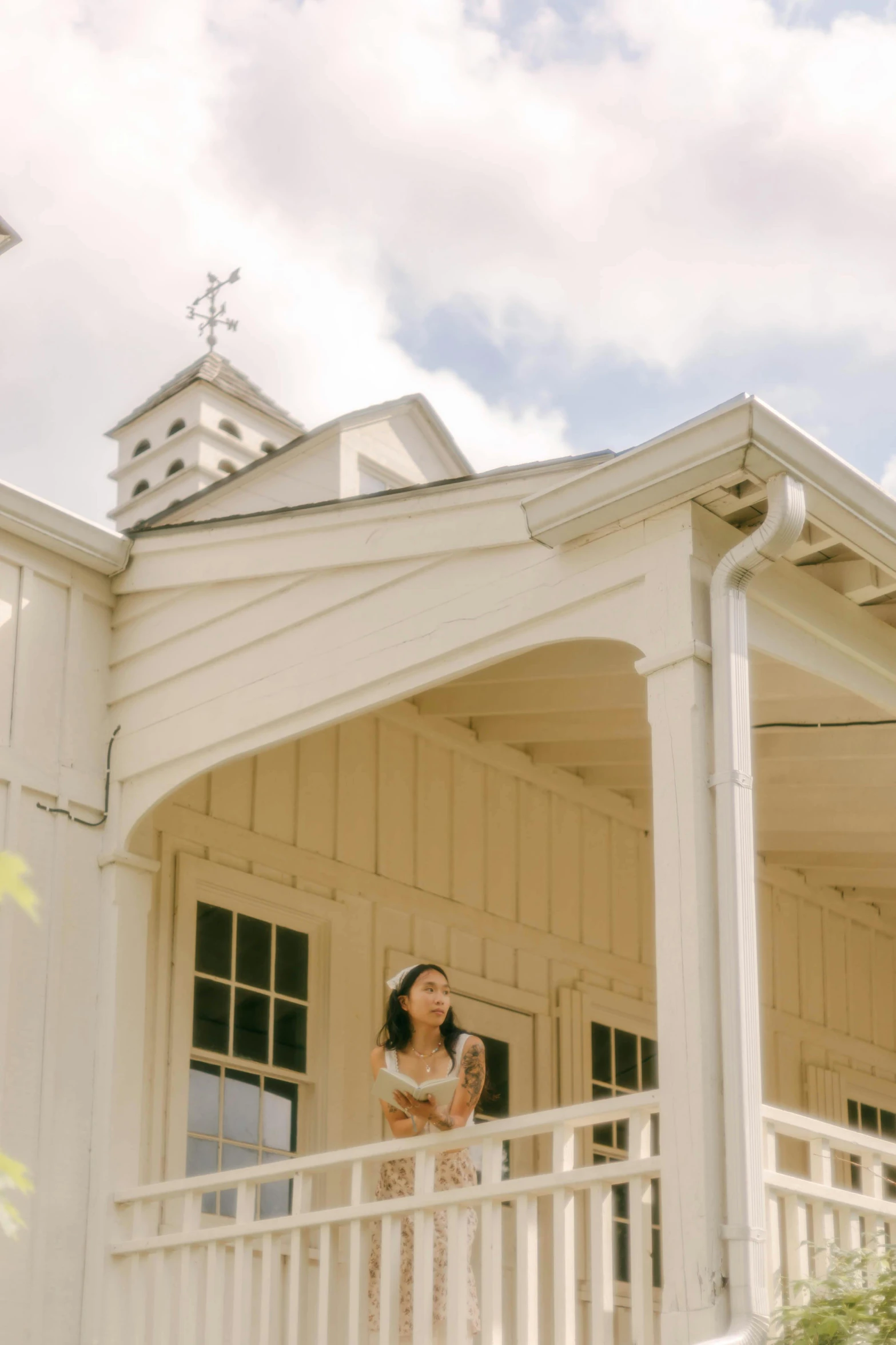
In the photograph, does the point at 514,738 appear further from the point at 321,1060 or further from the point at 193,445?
the point at 193,445

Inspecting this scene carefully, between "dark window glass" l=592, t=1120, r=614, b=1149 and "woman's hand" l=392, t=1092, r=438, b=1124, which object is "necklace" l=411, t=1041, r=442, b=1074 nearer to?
"woman's hand" l=392, t=1092, r=438, b=1124

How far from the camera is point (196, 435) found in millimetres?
17375

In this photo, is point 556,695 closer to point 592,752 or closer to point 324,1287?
point 592,752

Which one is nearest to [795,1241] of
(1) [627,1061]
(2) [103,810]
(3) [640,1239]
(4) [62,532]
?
(3) [640,1239]

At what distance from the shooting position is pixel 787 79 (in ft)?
79.7

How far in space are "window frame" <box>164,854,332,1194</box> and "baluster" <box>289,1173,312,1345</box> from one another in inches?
44.5

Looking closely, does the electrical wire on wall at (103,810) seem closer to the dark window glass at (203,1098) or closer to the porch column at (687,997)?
the dark window glass at (203,1098)

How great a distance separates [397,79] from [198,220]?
5966mm

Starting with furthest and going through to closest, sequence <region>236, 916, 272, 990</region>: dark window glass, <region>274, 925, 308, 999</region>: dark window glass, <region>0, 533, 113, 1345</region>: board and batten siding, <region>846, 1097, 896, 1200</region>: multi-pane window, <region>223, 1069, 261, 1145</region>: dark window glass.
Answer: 1. <region>846, 1097, 896, 1200</region>: multi-pane window
2. <region>274, 925, 308, 999</region>: dark window glass
3. <region>236, 916, 272, 990</region>: dark window glass
4. <region>223, 1069, 261, 1145</region>: dark window glass
5. <region>0, 533, 113, 1345</region>: board and batten siding

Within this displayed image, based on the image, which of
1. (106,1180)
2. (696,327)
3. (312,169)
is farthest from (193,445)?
(696,327)

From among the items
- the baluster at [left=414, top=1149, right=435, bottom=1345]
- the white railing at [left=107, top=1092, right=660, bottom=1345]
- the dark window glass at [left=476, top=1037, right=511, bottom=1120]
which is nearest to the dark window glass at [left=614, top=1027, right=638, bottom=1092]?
the dark window glass at [left=476, top=1037, right=511, bottom=1120]

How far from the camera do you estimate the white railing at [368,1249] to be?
4.84 metres

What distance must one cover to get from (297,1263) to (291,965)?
2140 millimetres

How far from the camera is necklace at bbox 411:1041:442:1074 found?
5855 mm
